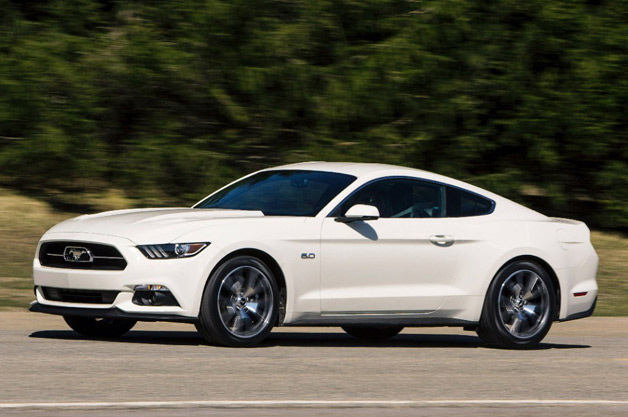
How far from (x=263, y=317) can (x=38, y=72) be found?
1000 centimetres

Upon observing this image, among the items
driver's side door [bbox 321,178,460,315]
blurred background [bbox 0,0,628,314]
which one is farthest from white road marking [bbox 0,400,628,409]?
blurred background [bbox 0,0,628,314]

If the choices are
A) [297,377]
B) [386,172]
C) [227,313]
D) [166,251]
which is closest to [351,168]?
[386,172]

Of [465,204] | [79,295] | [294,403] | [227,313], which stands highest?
[465,204]

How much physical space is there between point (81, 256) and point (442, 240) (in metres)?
3.04

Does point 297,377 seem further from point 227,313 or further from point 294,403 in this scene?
point 227,313

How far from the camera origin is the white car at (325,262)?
31.2 feet

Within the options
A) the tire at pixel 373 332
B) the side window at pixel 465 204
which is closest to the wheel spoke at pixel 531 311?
the side window at pixel 465 204

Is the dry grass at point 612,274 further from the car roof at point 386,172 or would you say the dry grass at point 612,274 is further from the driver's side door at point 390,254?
the driver's side door at point 390,254

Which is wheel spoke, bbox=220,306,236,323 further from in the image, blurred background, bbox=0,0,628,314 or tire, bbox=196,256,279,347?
blurred background, bbox=0,0,628,314

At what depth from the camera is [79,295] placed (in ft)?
31.8

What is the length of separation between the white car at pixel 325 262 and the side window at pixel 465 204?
12 millimetres

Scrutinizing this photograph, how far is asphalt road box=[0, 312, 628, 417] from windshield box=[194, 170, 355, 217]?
1142mm

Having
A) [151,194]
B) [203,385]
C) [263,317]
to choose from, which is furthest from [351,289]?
[151,194]

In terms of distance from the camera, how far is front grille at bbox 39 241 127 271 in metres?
9.53
